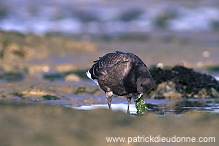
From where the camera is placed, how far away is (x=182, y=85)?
537 inches

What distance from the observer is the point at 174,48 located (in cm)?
2453

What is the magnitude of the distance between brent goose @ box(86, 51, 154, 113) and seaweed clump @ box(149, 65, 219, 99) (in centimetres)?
255

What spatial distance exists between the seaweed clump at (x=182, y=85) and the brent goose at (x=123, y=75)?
101 inches

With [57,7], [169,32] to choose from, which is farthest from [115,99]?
[57,7]

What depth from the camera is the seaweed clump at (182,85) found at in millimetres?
13414

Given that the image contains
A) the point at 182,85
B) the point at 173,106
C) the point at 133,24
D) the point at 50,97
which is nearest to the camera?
the point at 173,106

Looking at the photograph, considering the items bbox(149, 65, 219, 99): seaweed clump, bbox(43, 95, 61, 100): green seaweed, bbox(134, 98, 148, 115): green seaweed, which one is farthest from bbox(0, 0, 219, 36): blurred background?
bbox(134, 98, 148, 115): green seaweed

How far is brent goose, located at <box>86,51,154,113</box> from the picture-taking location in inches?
390

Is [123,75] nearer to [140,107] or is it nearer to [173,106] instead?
[140,107]

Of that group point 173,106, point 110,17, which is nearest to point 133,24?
point 110,17

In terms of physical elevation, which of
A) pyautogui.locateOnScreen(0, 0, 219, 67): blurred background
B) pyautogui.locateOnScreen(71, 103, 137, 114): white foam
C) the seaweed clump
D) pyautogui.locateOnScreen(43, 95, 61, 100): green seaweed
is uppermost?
pyautogui.locateOnScreen(0, 0, 219, 67): blurred background

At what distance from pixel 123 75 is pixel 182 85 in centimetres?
364

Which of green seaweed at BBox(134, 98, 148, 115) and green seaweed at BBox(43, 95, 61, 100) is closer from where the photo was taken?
green seaweed at BBox(134, 98, 148, 115)

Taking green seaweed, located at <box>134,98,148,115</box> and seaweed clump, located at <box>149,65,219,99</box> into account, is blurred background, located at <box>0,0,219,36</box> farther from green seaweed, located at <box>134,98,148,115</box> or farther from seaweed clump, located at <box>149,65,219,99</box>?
green seaweed, located at <box>134,98,148,115</box>
